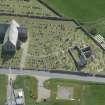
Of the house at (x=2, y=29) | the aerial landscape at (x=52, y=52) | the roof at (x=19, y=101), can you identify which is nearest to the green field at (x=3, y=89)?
the aerial landscape at (x=52, y=52)

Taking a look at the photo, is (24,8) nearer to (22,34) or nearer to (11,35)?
(22,34)

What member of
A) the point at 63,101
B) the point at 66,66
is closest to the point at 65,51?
the point at 66,66

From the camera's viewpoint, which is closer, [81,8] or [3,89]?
[3,89]

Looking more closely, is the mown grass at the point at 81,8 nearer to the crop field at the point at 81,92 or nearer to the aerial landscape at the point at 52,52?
the aerial landscape at the point at 52,52

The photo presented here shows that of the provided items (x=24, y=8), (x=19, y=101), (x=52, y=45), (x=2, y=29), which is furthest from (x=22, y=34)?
(x=19, y=101)

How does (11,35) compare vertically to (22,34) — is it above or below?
below

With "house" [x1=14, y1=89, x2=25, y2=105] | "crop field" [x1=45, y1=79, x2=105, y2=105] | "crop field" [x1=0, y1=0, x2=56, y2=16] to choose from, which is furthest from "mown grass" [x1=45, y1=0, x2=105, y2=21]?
"house" [x1=14, y1=89, x2=25, y2=105]

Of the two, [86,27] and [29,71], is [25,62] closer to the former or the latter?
[29,71]
